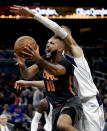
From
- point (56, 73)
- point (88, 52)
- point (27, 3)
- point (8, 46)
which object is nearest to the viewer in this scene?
point (56, 73)

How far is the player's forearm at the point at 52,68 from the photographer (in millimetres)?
4591

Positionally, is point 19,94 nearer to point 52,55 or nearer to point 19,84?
point 19,84

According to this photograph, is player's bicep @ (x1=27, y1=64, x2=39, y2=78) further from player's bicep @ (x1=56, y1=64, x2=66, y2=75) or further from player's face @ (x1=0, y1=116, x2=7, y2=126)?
player's face @ (x1=0, y1=116, x2=7, y2=126)

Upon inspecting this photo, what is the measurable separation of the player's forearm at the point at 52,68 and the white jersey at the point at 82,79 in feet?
2.15

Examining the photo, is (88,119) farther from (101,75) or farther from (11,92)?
(101,75)

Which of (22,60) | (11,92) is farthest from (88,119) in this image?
(11,92)

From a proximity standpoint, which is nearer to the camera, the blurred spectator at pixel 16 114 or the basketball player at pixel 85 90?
the basketball player at pixel 85 90

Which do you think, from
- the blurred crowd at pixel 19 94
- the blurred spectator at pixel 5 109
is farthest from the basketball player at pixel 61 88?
the blurred spectator at pixel 5 109

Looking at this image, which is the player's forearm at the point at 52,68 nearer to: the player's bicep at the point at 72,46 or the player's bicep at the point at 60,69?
the player's bicep at the point at 60,69

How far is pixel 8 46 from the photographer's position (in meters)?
19.0

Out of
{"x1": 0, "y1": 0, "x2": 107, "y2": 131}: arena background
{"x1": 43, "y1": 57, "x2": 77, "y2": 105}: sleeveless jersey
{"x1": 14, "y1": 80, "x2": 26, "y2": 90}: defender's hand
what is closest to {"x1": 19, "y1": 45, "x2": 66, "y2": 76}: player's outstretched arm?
{"x1": 43, "y1": 57, "x2": 77, "y2": 105}: sleeveless jersey

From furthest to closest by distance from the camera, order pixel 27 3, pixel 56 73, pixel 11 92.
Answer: pixel 27 3, pixel 11 92, pixel 56 73

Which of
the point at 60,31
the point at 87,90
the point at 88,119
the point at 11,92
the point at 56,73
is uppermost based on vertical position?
the point at 60,31

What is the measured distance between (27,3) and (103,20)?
3558mm
